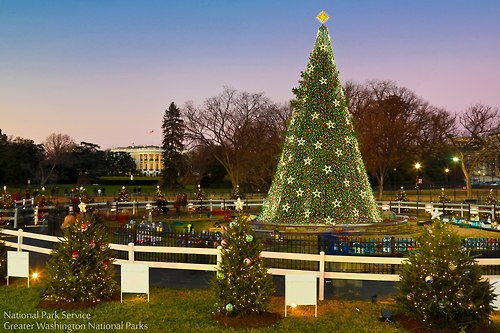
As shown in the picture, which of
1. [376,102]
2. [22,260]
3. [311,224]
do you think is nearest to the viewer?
[22,260]

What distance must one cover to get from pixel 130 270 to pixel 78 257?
130 centimetres

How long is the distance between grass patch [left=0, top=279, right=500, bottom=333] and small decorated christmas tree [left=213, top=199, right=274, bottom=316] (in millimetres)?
537

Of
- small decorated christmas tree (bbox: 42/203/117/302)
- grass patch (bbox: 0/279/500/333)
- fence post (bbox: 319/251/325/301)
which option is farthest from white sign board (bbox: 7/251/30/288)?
fence post (bbox: 319/251/325/301)

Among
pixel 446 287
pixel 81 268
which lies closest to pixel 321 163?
pixel 446 287

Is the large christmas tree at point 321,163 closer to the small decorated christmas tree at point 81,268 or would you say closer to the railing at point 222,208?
the railing at point 222,208

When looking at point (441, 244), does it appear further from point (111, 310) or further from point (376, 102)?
point (376, 102)

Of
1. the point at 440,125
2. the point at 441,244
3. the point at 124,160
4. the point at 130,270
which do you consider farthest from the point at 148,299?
the point at 124,160

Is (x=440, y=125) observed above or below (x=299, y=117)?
above

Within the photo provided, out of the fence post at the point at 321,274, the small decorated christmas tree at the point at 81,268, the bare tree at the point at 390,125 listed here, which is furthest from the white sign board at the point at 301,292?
the bare tree at the point at 390,125

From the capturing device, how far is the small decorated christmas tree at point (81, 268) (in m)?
10.7

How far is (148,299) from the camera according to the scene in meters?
11.0

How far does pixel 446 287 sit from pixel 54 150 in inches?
3653

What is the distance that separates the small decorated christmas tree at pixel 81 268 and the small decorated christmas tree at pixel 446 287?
7128 mm

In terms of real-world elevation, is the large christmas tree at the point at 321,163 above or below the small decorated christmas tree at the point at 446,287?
above
